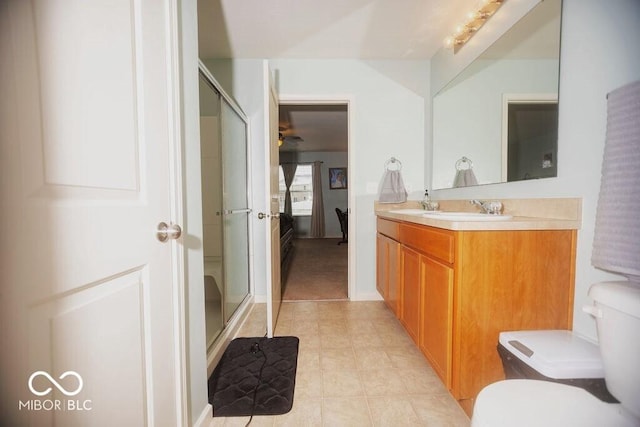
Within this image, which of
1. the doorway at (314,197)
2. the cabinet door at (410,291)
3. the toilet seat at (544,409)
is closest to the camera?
the toilet seat at (544,409)

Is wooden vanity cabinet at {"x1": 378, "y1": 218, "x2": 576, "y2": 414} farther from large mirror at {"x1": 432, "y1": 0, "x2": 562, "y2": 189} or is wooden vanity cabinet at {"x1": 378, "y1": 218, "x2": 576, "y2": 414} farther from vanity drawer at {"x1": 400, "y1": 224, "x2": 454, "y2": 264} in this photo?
large mirror at {"x1": 432, "y1": 0, "x2": 562, "y2": 189}

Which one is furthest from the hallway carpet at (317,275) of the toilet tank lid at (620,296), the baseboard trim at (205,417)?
the toilet tank lid at (620,296)

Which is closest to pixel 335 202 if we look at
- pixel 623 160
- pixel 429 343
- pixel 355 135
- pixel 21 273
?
pixel 355 135

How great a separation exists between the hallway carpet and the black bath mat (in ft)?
3.11

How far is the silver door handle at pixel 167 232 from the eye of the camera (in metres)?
0.86

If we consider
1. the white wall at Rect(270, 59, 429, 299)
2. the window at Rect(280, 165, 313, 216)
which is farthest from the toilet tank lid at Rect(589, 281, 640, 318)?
the window at Rect(280, 165, 313, 216)

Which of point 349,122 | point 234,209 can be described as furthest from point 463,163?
point 234,209

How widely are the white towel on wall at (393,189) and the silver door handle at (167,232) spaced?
81.2 inches

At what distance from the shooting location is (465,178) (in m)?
2.13

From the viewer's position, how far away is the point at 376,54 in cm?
257

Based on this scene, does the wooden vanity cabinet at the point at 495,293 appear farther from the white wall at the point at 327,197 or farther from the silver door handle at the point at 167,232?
the white wall at the point at 327,197

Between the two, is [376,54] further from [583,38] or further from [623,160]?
[623,160]

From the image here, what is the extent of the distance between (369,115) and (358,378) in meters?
2.25

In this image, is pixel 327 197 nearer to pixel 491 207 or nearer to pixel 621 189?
pixel 491 207
